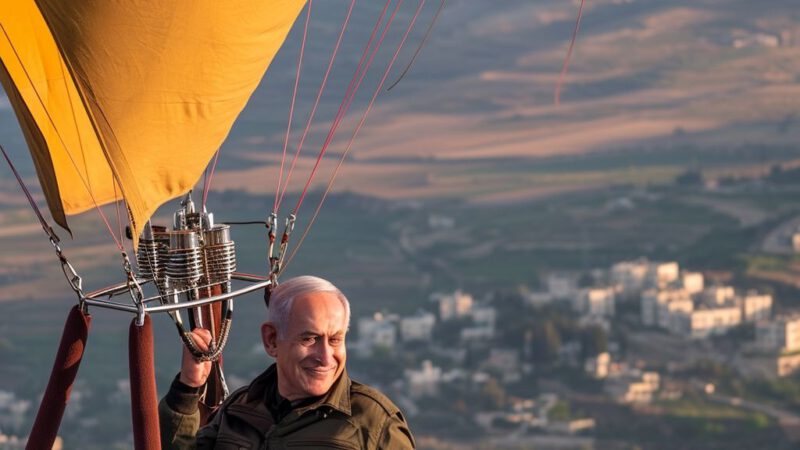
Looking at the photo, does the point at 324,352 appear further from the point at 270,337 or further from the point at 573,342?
the point at 573,342

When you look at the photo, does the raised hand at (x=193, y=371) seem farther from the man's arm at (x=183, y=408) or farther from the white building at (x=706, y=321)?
the white building at (x=706, y=321)

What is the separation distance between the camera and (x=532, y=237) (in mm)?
62312

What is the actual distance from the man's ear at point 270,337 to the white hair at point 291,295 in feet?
0.05

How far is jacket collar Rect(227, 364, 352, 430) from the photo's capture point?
233 centimetres

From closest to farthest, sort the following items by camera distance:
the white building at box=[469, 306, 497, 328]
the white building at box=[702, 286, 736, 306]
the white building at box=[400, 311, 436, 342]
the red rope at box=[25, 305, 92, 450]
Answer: the red rope at box=[25, 305, 92, 450], the white building at box=[702, 286, 736, 306], the white building at box=[400, 311, 436, 342], the white building at box=[469, 306, 497, 328]

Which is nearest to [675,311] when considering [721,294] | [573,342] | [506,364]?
[721,294]

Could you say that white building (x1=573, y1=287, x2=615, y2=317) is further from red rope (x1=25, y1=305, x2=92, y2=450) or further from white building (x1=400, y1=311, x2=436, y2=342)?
red rope (x1=25, y1=305, x2=92, y2=450)

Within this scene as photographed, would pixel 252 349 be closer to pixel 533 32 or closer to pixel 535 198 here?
pixel 535 198

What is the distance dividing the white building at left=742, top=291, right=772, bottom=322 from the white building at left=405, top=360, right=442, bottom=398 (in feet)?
36.0

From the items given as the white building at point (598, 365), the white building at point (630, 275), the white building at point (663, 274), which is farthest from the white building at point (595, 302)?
the white building at point (598, 365)

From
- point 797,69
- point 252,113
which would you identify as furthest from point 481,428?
point 797,69

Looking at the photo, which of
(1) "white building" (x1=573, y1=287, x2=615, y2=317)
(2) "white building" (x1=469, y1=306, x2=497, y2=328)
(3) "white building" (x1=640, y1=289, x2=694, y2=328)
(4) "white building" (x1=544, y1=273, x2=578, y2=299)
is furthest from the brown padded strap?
(4) "white building" (x1=544, y1=273, x2=578, y2=299)

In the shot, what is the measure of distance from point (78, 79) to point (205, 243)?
461 mm

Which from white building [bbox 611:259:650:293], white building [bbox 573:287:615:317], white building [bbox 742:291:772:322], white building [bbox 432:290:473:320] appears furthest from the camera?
white building [bbox 611:259:650:293]
